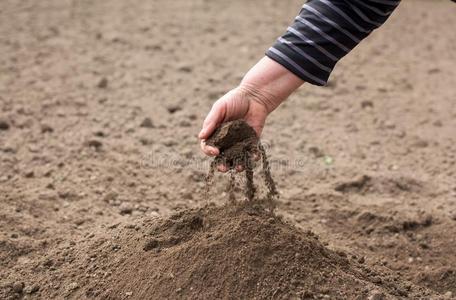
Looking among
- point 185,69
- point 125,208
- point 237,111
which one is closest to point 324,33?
point 237,111

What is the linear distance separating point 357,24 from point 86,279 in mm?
1521

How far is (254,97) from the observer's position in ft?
9.34

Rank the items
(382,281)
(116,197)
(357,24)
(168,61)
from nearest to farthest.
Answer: (357,24) → (382,281) → (116,197) → (168,61)

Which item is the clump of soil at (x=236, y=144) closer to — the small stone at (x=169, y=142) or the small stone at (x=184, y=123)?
the small stone at (x=169, y=142)

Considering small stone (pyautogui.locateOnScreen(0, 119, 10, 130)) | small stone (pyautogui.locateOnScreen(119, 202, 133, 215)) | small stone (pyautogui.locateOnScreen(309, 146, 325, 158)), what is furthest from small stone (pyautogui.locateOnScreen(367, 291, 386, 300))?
small stone (pyautogui.locateOnScreen(0, 119, 10, 130))

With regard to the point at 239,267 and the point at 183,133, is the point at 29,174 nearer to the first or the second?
the point at 183,133

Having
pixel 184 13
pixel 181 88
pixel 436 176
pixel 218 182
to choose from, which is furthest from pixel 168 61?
pixel 436 176

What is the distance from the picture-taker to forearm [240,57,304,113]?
9.04ft

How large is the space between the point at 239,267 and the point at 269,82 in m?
0.78

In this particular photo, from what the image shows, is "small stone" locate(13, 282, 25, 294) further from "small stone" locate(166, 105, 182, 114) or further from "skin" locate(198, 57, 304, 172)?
"small stone" locate(166, 105, 182, 114)

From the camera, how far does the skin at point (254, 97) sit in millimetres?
2766

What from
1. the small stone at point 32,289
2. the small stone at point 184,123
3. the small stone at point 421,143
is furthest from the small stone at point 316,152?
the small stone at point 32,289

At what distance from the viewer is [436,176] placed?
419 cm

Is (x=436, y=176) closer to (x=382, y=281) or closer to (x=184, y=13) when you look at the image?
(x=382, y=281)
